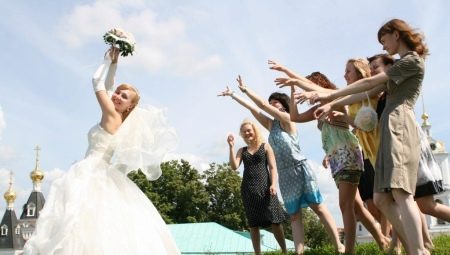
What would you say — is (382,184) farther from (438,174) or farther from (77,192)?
(77,192)

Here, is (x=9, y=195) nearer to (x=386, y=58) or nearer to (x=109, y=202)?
(x=109, y=202)

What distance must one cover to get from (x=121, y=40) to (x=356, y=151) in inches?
137

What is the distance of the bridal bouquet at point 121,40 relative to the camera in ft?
19.9

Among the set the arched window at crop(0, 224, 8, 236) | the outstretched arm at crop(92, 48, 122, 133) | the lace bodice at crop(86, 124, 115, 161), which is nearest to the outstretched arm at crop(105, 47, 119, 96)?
the outstretched arm at crop(92, 48, 122, 133)

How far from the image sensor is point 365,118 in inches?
209

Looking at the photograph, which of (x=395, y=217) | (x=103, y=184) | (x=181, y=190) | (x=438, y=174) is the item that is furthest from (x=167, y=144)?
(x=181, y=190)

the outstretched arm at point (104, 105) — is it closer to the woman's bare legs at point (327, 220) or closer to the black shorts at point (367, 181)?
the woman's bare legs at point (327, 220)

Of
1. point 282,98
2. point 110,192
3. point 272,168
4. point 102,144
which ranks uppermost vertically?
point 282,98

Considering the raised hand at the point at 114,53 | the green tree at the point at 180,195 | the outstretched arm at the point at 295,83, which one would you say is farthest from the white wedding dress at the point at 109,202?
the green tree at the point at 180,195

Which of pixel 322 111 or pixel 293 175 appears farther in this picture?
pixel 293 175

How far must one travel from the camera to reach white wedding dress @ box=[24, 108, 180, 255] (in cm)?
495

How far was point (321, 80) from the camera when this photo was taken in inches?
291

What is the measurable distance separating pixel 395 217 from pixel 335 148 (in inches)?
82.5

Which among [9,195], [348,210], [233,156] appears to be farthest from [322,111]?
[9,195]
